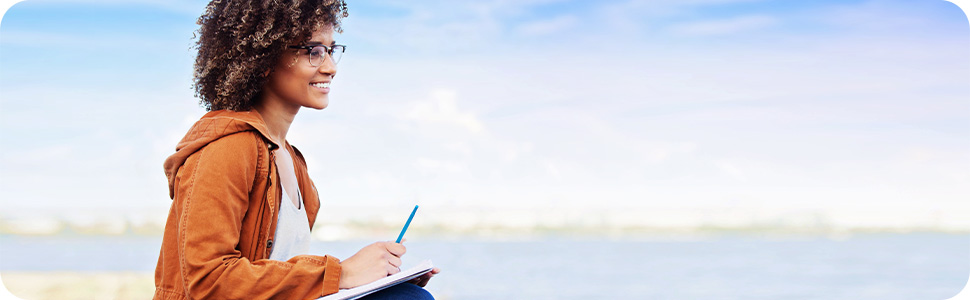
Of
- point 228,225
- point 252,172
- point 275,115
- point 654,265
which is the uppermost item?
point 654,265

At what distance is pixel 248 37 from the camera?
70.7 inches

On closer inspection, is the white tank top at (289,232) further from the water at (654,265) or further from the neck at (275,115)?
the water at (654,265)

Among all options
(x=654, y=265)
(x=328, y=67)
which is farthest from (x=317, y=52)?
(x=654, y=265)

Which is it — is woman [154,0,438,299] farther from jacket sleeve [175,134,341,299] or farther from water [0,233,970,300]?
water [0,233,970,300]

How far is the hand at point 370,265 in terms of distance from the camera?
1.56m

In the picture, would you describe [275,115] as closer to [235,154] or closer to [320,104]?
[320,104]

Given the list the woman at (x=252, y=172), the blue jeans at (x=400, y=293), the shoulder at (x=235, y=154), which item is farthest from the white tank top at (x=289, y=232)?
the blue jeans at (x=400, y=293)

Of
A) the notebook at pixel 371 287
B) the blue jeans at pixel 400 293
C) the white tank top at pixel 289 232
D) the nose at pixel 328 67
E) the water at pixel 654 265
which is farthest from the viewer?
the water at pixel 654 265

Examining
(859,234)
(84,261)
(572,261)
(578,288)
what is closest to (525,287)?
(578,288)

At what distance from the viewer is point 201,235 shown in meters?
1.52

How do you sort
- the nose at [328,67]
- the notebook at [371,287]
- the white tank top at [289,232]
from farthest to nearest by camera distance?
the nose at [328,67] → the white tank top at [289,232] → the notebook at [371,287]

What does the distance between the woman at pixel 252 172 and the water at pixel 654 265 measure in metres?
4.46

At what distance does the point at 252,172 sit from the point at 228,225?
0.44 feet

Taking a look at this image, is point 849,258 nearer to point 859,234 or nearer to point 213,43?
point 859,234
